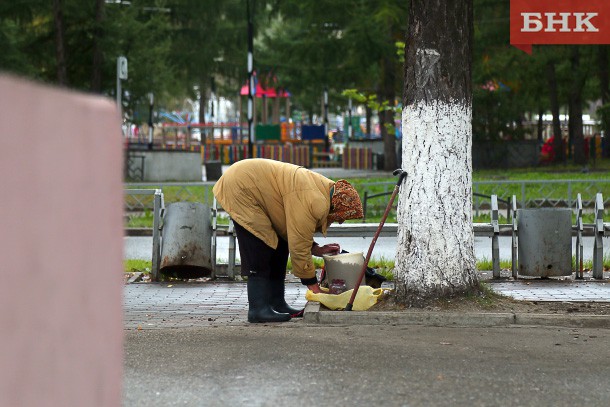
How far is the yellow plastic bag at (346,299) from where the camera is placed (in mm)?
9508

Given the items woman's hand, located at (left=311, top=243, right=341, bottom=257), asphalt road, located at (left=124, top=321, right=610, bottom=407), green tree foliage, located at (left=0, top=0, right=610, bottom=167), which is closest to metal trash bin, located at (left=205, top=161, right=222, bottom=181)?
green tree foliage, located at (left=0, top=0, right=610, bottom=167)

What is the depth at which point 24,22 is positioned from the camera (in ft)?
111

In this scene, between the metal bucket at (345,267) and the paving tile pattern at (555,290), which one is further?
the paving tile pattern at (555,290)

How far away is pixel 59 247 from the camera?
2514 millimetres

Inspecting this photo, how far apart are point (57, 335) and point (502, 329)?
668 cm

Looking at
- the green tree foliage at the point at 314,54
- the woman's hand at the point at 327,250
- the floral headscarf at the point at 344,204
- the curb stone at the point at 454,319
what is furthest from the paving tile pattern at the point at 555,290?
the green tree foliage at the point at 314,54

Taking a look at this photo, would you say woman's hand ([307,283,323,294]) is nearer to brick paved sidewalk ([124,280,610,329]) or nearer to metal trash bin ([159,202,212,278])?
brick paved sidewalk ([124,280,610,329])

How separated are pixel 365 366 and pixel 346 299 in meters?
2.48

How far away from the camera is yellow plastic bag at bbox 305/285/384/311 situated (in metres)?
9.51

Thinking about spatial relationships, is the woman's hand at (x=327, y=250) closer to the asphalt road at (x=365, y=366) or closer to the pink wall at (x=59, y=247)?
the asphalt road at (x=365, y=366)

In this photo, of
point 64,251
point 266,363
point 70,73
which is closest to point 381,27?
point 70,73

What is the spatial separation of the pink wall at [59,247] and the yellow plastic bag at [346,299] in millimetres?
6548

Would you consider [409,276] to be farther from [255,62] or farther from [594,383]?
[255,62]

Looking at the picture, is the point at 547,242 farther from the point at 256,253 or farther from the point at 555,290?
the point at 256,253
